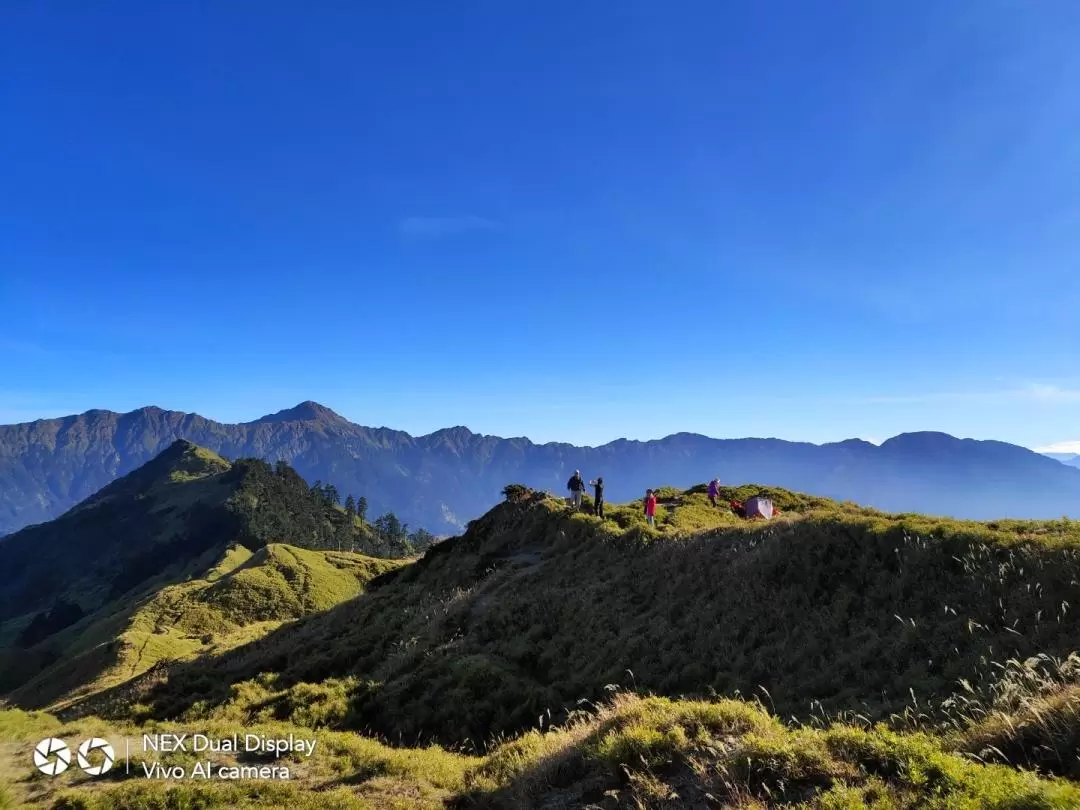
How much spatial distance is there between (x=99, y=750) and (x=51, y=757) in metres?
0.81

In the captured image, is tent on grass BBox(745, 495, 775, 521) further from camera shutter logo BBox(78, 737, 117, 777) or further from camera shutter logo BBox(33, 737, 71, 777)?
camera shutter logo BBox(33, 737, 71, 777)

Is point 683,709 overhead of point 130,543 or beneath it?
overhead

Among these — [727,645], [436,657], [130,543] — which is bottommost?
[130,543]

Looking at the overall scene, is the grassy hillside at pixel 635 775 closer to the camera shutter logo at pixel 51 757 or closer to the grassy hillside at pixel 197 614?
the camera shutter logo at pixel 51 757

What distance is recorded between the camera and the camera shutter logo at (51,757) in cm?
1102

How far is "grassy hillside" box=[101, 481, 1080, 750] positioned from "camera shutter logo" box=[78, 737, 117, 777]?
5.01 meters

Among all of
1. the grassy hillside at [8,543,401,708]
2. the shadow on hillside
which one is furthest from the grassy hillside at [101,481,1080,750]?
the grassy hillside at [8,543,401,708]

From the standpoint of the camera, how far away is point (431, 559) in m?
35.0

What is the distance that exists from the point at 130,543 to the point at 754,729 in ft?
774

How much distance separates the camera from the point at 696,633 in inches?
610

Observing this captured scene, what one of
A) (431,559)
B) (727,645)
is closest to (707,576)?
(727,645)

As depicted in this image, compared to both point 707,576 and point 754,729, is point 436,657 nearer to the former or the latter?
point 707,576

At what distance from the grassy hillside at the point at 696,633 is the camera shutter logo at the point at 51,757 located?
547 cm

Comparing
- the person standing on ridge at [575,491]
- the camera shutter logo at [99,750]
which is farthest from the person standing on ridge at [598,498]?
the camera shutter logo at [99,750]
